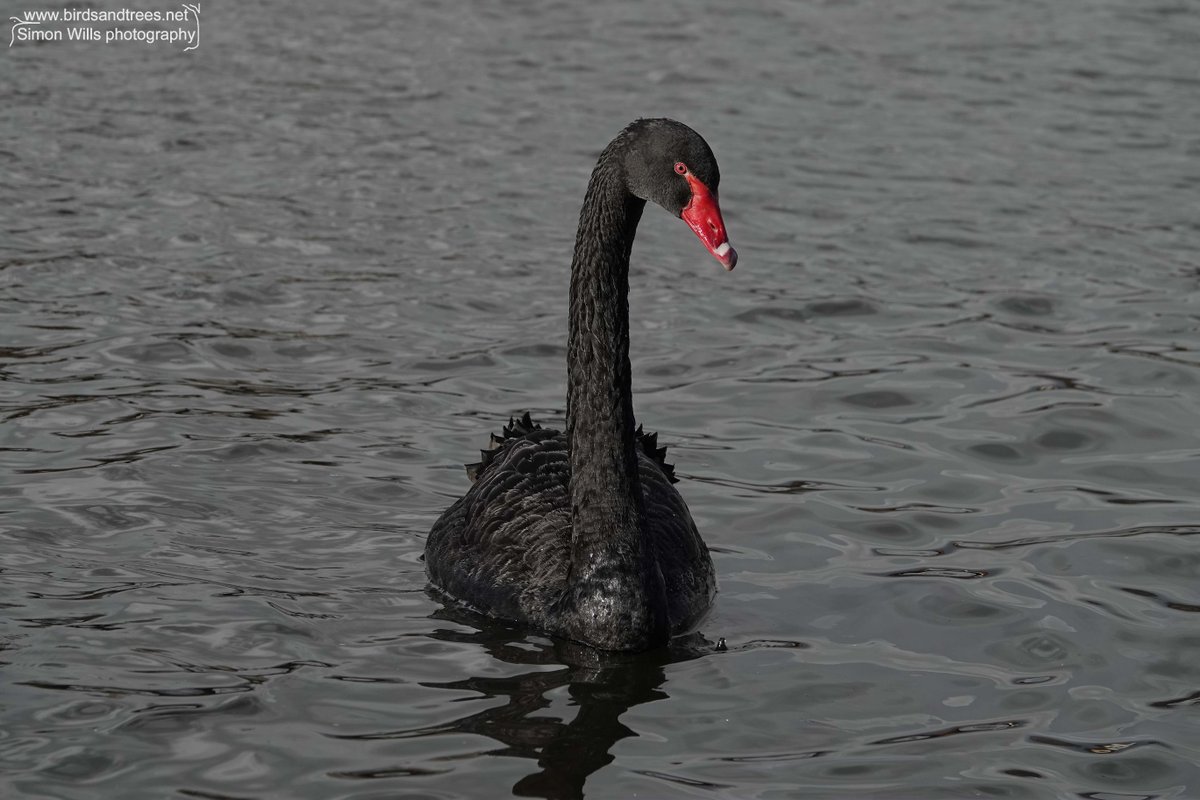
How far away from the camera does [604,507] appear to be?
7043 mm

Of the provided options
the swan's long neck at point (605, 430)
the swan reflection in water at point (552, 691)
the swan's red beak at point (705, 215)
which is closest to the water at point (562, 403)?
the swan reflection in water at point (552, 691)

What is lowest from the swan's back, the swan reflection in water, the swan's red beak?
the swan reflection in water

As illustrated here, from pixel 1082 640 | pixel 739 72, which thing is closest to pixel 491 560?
pixel 1082 640

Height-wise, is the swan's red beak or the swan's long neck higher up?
the swan's red beak

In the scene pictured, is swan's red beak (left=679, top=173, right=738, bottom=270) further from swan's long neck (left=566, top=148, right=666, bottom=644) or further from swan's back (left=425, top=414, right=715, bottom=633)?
swan's back (left=425, top=414, right=715, bottom=633)

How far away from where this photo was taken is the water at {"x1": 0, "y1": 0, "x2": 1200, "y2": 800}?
20.4 feet

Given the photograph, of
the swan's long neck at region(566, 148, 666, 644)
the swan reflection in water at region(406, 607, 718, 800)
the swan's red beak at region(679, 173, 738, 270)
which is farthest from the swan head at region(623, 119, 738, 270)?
the swan reflection in water at region(406, 607, 718, 800)

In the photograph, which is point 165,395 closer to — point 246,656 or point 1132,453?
point 246,656

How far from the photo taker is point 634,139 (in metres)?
6.91

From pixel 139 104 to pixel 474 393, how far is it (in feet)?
22.5

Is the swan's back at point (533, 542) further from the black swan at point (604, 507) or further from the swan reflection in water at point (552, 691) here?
the swan reflection in water at point (552, 691)

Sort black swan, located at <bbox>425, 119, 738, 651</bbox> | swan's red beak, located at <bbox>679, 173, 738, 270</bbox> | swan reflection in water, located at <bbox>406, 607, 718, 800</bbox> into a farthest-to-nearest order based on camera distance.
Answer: black swan, located at <bbox>425, 119, 738, 651</bbox>
swan's red beak, located at <bbox>679, 173, 738, 270</bbox>
swan reflection in water, located at <bbox>406, 607, 718, 800</bbox>

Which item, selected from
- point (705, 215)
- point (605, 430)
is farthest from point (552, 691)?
point (705, 215)

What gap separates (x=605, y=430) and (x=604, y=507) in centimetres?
32
